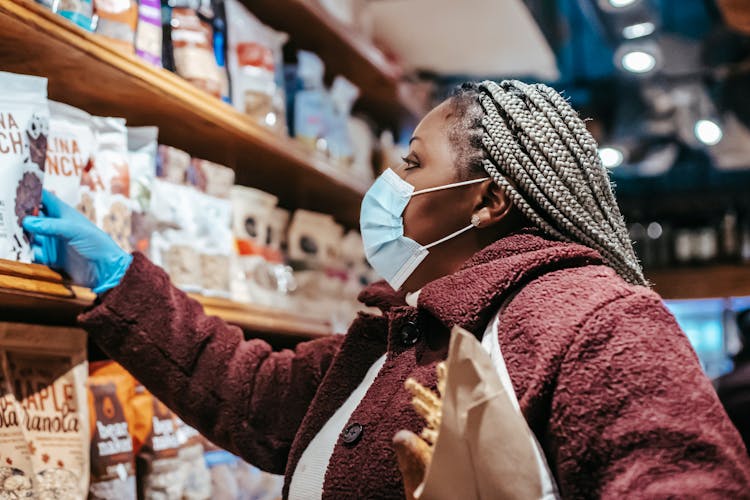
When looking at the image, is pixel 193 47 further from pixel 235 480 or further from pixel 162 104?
pixel 235 480

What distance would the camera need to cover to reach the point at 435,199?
1.48 metres

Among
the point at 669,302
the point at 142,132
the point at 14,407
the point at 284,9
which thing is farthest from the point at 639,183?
the point at 14,407

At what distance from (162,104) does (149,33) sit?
5.8 inches

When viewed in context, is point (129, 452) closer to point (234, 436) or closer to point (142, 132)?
point (234, 436)

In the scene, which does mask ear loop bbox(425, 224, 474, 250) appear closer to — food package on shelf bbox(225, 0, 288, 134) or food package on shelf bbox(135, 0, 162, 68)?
food package on shelf bbox(135, 0, 162, 68)

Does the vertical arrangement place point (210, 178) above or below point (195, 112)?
below

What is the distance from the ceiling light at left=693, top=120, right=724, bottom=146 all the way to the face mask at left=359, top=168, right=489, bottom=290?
4067mm

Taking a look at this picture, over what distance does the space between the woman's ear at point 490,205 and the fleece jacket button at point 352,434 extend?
371 millimetres

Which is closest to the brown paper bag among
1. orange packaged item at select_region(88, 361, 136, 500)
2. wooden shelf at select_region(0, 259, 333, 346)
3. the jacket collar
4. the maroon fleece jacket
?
the maroon fleece jacket

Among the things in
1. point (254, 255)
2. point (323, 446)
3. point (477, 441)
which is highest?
point (254, 255)

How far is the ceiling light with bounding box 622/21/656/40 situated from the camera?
4.46 metres

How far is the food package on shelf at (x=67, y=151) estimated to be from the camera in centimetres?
158

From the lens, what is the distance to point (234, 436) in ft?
5.43

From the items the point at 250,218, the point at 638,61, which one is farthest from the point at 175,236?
the point at 638,61
